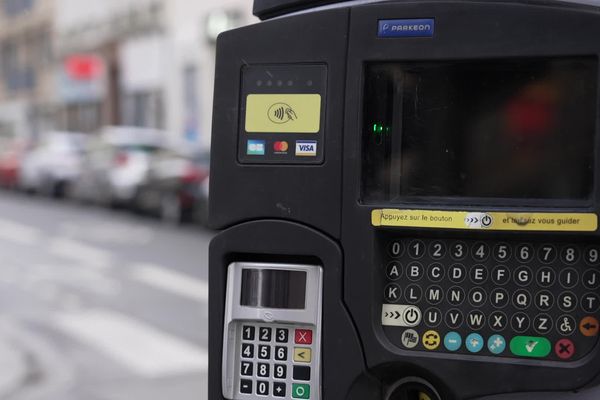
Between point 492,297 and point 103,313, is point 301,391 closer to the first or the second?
point 492,297

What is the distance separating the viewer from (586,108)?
6.15 feet

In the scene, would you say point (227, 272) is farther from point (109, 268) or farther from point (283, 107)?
point (109, 268)

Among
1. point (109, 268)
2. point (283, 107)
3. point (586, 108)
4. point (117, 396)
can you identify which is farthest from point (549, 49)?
point (109, 268)

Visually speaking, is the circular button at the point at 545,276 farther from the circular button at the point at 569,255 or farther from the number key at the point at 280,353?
the number key at the point at 280,353

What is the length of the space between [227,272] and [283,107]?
1.21 ft

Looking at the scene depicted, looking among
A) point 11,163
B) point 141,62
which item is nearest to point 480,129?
point 11,163

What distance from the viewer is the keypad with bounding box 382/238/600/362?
1.92m

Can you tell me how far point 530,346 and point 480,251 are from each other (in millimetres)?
205

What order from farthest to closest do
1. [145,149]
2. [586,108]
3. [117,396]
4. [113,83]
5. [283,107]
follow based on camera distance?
[113,83]
[145,149]
[117,396]
[283,107]
[586,108]

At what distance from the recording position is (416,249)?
202 cm

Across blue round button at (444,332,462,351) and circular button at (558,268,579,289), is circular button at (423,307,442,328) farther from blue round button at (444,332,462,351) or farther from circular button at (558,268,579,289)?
circular button at (558,268,579,289)

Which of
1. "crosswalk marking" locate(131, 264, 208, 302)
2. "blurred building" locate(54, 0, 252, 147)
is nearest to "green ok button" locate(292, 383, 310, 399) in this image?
"crosswalk marking" locate(131, 264, 208, 302)

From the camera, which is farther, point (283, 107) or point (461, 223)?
point (283, 107)

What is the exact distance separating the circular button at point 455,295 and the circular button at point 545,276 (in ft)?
0.49
